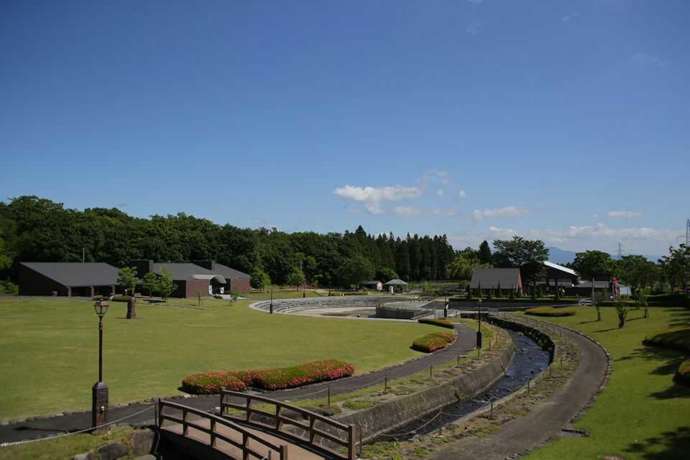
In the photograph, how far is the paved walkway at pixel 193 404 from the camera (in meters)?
18.3

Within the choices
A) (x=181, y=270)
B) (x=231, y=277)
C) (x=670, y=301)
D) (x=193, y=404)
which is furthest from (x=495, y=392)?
(x=231, y=277)

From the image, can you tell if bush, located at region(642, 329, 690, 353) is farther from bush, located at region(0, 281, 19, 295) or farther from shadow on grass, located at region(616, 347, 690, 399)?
bush, located at region(0, 281, 19, 295)

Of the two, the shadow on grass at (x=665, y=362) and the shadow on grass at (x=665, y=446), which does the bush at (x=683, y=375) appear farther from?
the shadow on grass at (x=665, y=446)

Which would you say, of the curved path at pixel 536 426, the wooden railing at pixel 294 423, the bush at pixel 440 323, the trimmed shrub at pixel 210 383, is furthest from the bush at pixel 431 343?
the wooden railing at pixel 294 423

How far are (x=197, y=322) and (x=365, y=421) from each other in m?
33.2

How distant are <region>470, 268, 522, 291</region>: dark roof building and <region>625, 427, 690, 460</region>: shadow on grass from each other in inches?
2956

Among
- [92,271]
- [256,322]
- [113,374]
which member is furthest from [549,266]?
[113,374]

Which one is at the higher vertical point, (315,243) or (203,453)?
(315,243)

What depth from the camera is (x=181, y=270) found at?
85438 millimetres

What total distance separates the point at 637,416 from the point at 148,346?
29877mm

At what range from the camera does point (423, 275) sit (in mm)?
156875

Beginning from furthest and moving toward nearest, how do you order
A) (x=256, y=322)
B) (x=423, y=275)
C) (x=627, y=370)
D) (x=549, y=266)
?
(x=423, y=275), (x=549, y=266), (x=256, y=322), (x=627, y=370)

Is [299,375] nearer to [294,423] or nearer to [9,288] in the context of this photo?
[294,423]

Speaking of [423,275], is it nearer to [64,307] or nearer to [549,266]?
[549,266]
